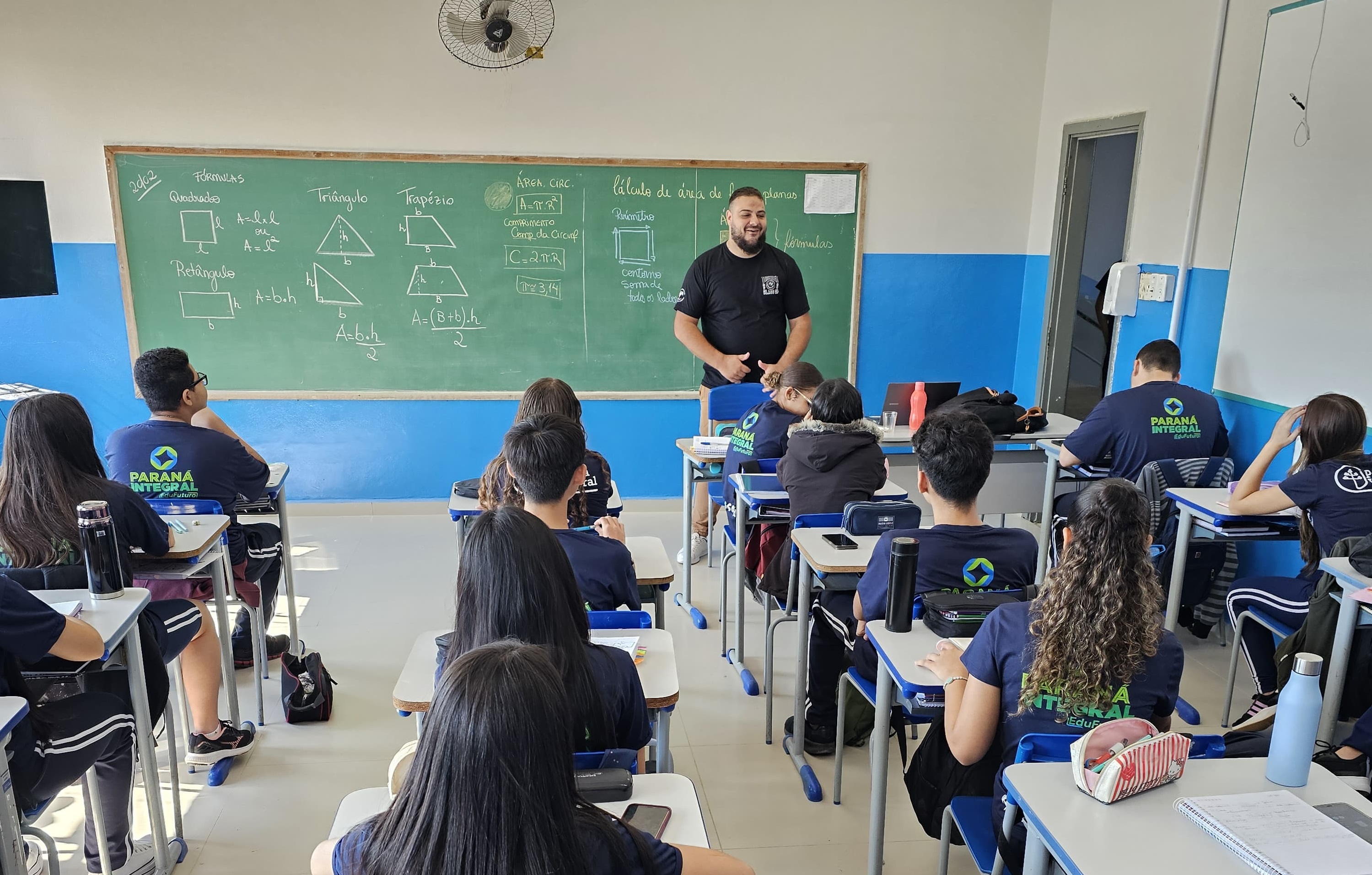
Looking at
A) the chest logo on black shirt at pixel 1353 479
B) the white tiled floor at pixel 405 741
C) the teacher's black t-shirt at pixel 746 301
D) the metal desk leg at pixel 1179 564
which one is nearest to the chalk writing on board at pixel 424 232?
the teacher's black t-shirt at pixel 746 301

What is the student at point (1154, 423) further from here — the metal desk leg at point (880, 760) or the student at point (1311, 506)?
the metal desk leg at point (880, 760)

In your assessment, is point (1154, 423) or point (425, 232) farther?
point (425, 232)

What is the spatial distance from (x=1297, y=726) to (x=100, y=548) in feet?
8.95

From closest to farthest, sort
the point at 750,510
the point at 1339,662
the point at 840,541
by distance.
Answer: the point at 1339,662 → the point at 840,541 → the point at 750,510

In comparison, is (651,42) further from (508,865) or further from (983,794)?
(508,865)

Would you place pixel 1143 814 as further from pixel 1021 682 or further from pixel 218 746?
pixel 218 746

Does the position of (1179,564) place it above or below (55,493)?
below

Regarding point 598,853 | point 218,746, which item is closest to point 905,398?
point 218,746

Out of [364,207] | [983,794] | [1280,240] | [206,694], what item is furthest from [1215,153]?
[206,694]

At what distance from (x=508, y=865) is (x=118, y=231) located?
5460 mm

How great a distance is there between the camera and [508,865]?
1057mm

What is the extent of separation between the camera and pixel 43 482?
2436 millimetres

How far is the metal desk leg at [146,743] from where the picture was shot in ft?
7.77

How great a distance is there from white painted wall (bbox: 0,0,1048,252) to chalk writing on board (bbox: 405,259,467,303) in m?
0.72
